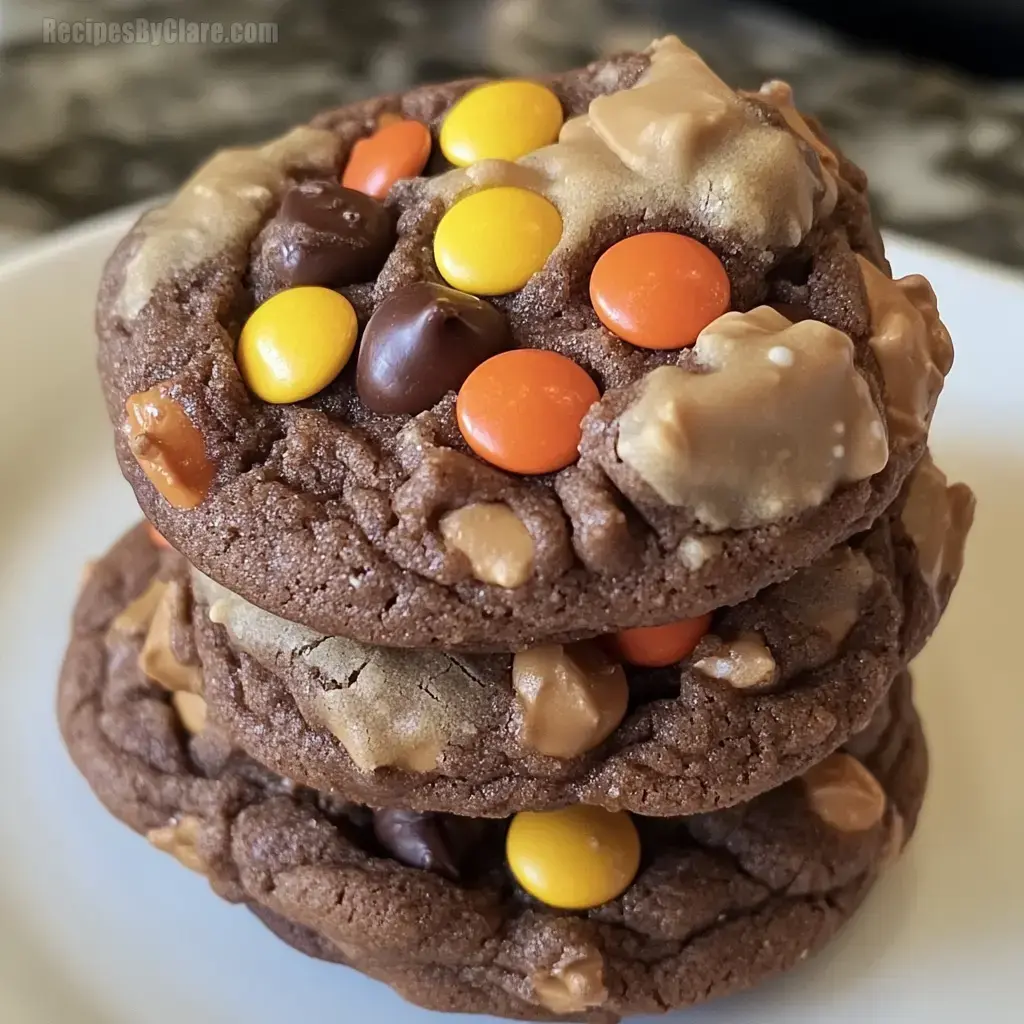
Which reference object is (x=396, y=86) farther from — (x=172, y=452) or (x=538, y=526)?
(x=538, y=526)

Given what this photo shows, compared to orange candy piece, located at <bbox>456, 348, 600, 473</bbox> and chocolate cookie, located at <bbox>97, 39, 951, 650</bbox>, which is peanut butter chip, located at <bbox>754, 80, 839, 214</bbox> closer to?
chocolate cookie, located at <bbox>97, 39, 951, 650</bbox>

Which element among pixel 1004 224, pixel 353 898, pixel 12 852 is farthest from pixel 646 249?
pixel 1004 224

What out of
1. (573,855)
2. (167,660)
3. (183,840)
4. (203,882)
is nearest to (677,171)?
(573,855)

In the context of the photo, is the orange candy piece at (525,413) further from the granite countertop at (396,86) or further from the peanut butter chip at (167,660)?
the granite countertop at (396,86)

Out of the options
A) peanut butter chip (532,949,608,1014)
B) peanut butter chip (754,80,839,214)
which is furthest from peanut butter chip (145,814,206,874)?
peanut butter chip (754,80,839,214)

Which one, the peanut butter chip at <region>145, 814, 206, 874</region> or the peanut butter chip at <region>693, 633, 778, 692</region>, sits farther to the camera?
the peanut butter chip at <region>145, 814, 206, 874</region>

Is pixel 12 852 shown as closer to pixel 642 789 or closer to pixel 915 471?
pixel 642 789
